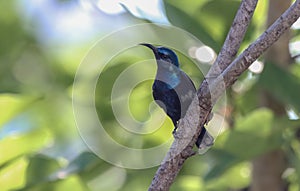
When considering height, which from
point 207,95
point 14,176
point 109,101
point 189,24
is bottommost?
point 14,176

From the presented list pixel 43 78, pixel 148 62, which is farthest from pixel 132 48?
pixel 43 78

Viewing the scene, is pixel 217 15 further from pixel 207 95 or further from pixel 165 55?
pixel 207 95

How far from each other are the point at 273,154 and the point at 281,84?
0.12 meters

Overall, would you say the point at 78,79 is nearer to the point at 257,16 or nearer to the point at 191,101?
the point at 257,16

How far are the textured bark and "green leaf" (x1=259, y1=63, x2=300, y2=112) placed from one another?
0.09 feet

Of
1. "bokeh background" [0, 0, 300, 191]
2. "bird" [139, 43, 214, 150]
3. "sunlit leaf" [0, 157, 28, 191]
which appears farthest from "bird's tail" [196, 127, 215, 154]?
"sunlit leaf" [0, 157, 28, 191]

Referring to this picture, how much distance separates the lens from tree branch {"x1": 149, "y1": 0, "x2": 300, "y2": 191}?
45 cm

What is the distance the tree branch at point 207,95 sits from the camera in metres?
0.45

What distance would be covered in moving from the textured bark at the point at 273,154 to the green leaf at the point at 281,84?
0.09 ft

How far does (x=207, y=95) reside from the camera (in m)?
0.45

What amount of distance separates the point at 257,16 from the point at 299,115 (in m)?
0.15

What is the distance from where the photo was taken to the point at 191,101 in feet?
1.62

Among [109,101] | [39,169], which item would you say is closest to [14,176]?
[39,169]

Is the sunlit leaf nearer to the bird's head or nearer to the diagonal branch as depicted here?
the bird's head
